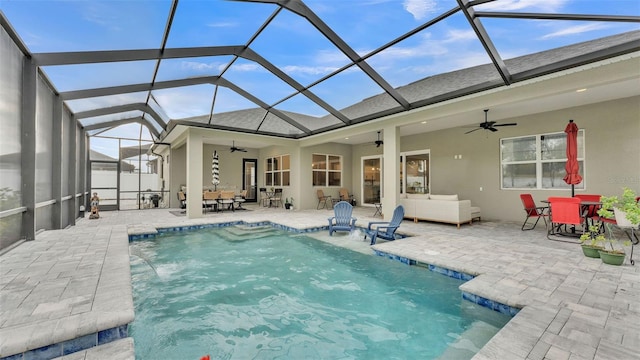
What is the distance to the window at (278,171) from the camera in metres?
12.6

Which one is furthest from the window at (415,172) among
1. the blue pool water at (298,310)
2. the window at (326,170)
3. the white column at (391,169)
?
the blue pool water at (298,310)

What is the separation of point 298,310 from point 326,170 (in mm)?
9318

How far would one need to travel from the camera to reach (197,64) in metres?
5.88

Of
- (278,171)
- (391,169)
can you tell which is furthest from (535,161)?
(278,171)

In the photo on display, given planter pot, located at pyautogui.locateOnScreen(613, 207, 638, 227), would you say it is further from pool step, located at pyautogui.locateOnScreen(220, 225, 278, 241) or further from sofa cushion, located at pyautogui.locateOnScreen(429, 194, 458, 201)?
pool step, located at pyautogui.locateOnScreen(220, 225, 278, 241)

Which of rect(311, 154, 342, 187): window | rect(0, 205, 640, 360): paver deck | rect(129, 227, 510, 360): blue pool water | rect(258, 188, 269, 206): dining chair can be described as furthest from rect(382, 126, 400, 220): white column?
rect(258, 188, 269, 206): dining chair

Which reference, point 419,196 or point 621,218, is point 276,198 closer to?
point 419,196

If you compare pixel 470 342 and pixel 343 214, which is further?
pixel 343 214

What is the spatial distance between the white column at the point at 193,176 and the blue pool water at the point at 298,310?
3408 millimetres

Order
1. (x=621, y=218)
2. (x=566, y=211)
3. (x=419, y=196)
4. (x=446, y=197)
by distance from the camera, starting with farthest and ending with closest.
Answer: (x=419, y=196)
(x=446, y=197)
(x=566, y=211)
(x=621, y=218)

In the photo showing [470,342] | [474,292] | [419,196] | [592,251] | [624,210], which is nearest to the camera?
[470,342]

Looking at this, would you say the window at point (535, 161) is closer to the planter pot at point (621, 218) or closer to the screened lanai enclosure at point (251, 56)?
the planter pot at point (621, 218)

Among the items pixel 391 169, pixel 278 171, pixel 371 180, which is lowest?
pixel 371 180

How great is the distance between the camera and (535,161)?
758cm
